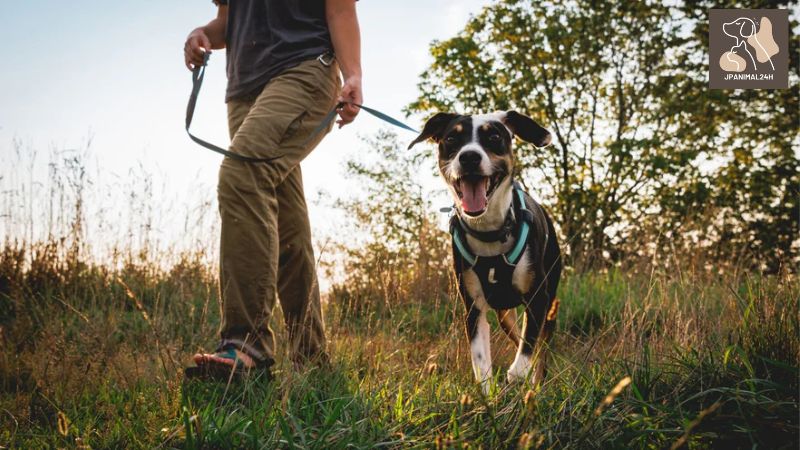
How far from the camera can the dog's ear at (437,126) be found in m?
3.40

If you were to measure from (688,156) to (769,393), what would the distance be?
11.5 meters

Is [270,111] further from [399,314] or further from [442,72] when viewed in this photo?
[442,72]

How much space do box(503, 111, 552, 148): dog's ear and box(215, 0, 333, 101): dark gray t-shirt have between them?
1.21 metres

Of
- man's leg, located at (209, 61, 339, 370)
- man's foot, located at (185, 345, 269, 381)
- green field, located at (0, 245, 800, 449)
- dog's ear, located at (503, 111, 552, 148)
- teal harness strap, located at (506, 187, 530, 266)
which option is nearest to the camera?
green field, located at (0, 245, 800, 449)

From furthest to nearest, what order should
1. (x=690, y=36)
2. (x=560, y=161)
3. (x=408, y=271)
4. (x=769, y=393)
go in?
1. (x=560, y=161)
2. (x=690, y=36)
3. (x=408, y=271)
4. (x=769, y=393)

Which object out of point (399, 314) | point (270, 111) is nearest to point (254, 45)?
point (270, 111)

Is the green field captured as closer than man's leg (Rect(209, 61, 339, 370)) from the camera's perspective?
Yes

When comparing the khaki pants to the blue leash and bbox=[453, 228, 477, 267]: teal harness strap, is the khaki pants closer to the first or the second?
the blue leash

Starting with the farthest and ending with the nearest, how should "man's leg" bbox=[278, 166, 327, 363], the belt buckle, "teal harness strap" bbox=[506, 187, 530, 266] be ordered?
1. "teal harness strap" bbox=[506, 187, 530, 266]
2. "man's leg" bbox=[278, 166, 327, 363]
3. the belt buckle

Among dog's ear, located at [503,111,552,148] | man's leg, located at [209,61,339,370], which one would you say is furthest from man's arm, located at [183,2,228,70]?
dog's ear, located at [503,111,552,148]


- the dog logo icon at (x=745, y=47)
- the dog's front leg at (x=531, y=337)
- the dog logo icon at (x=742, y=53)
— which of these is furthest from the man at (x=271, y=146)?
the dog logo icon at (x=745, y=47)

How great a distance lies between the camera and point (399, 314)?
15.3 feet

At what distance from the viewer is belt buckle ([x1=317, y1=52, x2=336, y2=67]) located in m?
2.84

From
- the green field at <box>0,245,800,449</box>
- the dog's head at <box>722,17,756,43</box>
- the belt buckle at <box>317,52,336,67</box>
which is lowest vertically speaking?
the green field at <box>0,245,800,449</box>
